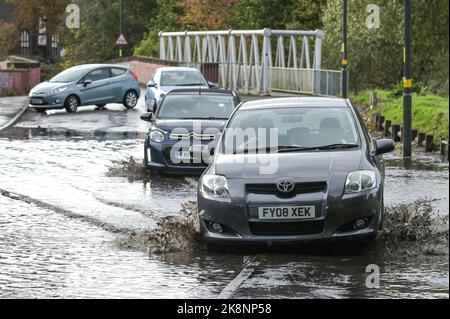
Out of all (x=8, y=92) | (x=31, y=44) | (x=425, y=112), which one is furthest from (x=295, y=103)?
(x=31, y=44)

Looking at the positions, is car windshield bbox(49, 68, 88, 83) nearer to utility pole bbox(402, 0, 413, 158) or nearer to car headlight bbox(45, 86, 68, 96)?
car headlight bbox(45, 86, 68, 96)

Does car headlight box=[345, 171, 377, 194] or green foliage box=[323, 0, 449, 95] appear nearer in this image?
car headlight box=[345, 171, 377, 194]

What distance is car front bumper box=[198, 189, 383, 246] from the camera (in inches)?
420

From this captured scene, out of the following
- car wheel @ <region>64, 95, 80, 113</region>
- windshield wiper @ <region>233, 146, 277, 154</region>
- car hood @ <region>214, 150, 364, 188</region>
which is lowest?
car wheel @ <region>64, 95, 80, 113</region>

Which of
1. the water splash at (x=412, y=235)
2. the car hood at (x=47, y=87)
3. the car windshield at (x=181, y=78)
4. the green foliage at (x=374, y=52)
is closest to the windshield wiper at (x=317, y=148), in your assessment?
the water splash at (x=412, y=235)

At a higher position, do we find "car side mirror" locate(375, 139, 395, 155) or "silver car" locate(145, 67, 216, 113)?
"car side mirror" locate(375, 139, 395, 155)

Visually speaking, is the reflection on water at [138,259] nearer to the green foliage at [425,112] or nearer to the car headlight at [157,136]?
the car headlight at [157,136]

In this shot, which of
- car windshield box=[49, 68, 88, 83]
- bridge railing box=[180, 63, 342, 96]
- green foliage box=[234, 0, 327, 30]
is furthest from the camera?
green foliage box=[234, 0, 327, 30]

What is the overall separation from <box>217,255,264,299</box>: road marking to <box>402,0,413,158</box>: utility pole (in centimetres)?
1074

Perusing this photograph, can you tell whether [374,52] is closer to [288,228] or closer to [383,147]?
[383,147]

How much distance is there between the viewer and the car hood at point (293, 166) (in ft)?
35.5

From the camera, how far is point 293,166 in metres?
11.0

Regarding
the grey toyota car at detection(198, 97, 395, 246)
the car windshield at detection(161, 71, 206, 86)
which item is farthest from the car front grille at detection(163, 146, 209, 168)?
the car windshield at detection(161, 71, 206, 86)

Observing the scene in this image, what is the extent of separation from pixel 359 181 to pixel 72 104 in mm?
25875
